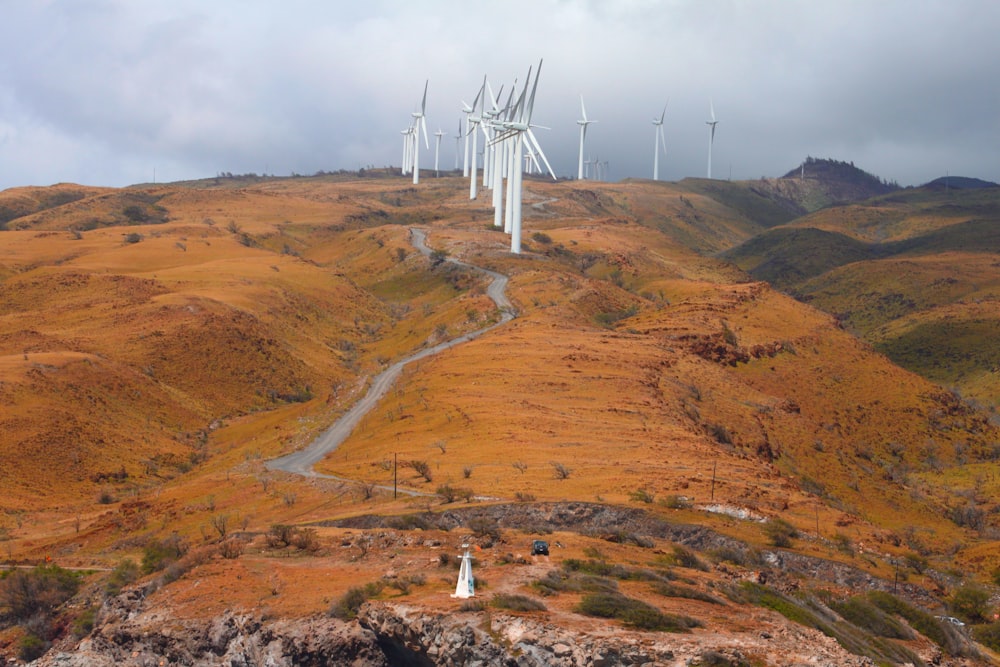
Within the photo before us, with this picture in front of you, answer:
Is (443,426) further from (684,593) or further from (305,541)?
(684,593)

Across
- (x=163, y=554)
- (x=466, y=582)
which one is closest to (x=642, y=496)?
(x=163, y=554)

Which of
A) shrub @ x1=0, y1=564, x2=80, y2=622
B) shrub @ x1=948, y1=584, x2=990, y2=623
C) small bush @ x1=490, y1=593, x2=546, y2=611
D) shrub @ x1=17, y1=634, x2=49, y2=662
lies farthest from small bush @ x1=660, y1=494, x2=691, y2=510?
shrub @ x1=17, y1=634, x2=49, y2=662

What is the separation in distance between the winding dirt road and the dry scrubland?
45.2 inches

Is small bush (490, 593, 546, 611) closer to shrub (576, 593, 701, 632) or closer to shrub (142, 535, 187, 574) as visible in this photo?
shrub (576, 593, 701, 632)

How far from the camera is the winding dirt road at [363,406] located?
63309 mm

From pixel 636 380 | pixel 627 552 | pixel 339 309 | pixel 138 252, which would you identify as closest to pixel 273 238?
pixel 138 252

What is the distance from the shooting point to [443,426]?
6700cm

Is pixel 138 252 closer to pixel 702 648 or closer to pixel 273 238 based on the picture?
pixel 273 238

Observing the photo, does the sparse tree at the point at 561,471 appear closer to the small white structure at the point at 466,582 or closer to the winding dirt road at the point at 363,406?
the winding dirt road at the point at 363,406

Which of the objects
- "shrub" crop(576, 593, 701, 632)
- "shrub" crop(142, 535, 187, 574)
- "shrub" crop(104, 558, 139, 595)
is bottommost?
"shrub" crop(104, 558, 139, 595)

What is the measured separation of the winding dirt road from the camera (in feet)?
208

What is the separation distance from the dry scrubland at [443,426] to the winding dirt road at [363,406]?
1.15 metres

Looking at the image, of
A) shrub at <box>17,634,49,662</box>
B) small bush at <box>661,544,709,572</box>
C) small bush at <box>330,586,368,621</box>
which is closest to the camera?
small bush at <box>330,586,368,621</box>

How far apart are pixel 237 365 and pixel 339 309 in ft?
102
